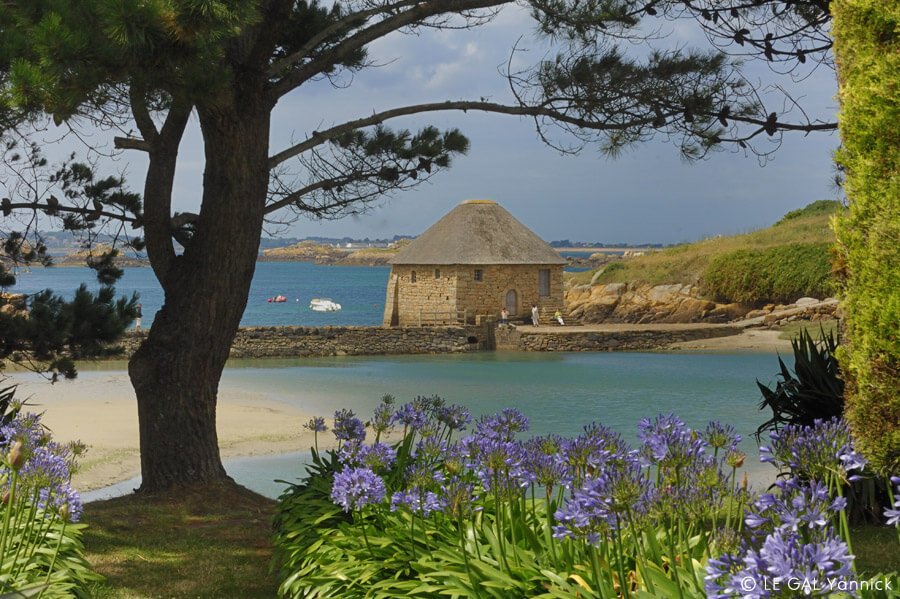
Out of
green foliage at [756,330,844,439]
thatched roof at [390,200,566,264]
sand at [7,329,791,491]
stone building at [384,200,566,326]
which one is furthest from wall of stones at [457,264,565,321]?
green foliage at [756,330,844,439]

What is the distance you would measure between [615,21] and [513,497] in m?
5.69

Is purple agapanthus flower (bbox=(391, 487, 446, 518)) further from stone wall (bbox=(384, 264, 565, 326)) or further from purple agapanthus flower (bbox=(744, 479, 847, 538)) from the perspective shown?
stone wall (bbox=(384, 264, 565, 326))

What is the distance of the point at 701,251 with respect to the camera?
3869 cm

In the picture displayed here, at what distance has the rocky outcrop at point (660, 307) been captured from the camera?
1293 inches

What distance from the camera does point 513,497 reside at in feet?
13.0

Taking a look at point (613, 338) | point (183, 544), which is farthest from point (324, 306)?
point (183, 544)

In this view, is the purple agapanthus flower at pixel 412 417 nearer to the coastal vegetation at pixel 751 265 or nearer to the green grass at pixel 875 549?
the green grass at pixel 875 549

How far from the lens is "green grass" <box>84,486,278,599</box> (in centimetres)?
539

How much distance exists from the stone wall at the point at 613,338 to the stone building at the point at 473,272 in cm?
260

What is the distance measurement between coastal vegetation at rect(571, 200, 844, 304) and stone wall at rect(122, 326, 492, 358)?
9.42 meters

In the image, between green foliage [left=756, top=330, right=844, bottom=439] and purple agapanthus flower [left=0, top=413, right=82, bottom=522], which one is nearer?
purple agapanthus flower [left=0, top=413, right=82, bottom=522]

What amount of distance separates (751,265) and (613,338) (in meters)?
6.96

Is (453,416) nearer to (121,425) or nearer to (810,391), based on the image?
(810,391)

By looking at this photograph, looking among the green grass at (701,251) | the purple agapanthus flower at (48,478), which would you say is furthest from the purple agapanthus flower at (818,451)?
the green grass at (701,251)
